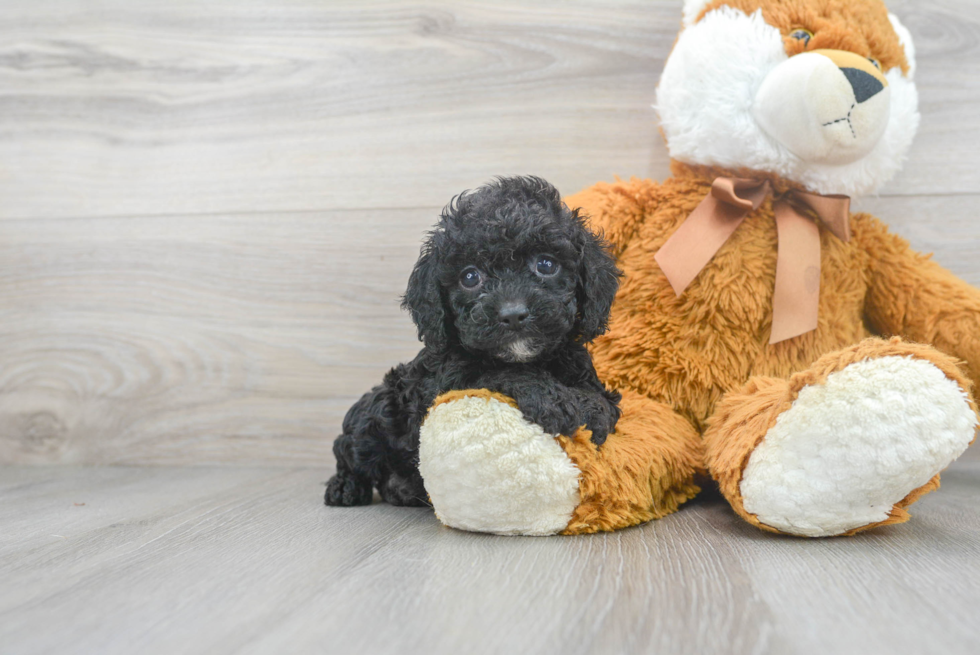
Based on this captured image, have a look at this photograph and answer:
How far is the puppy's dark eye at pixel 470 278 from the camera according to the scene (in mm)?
859

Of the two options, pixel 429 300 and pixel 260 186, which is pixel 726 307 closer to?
pixel 429 300

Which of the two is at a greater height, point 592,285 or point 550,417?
point 592,285

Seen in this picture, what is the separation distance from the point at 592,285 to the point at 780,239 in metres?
0.41

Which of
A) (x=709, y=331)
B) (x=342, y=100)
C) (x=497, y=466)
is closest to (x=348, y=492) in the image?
(x=497, y=466)

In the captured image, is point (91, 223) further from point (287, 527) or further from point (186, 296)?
point (287, 527)

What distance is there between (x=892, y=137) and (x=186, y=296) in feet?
4.51

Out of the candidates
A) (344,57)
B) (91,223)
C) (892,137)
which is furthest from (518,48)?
(91,223)

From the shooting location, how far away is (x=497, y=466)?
0.82 m

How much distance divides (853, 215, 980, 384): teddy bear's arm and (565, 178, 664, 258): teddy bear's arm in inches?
14.1

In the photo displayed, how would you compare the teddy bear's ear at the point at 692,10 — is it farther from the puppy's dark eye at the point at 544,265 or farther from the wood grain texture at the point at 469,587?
the wood grain texture at the point at 469,587

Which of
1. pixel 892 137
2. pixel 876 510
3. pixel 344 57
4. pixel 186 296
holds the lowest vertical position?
pixel 876 510

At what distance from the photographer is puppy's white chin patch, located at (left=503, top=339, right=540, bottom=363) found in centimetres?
85

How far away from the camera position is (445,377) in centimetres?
91

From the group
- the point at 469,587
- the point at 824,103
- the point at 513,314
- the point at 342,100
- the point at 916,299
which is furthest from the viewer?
the point at 342,100
